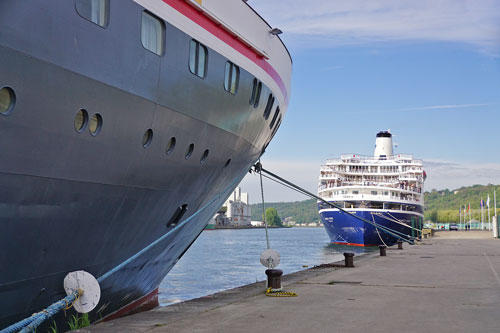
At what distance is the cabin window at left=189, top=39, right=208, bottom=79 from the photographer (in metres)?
8.93

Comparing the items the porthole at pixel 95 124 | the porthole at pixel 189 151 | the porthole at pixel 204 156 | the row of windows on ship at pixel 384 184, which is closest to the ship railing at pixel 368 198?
the row of windows on ship at pixel 384 184

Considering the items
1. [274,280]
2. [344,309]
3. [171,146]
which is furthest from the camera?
[274,280]

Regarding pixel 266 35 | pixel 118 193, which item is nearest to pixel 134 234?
pixel 118 193

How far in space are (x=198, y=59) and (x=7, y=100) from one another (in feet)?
12.7

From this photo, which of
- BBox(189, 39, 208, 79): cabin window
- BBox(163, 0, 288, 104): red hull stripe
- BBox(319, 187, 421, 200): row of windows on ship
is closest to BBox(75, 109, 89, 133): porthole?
BBox(163, 0, 288, 104): red hull stripe

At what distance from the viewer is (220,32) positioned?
9688 mm

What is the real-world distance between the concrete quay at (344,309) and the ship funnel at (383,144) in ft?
183

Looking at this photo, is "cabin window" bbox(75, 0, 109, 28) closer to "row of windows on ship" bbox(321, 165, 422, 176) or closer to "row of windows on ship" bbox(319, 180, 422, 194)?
"row of windows on ship" bbox(319, 180, 422, 194)

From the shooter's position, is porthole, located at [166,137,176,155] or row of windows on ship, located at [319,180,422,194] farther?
row of windows on ship, located at [319,180,422,194]

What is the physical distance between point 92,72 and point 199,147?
128 inches

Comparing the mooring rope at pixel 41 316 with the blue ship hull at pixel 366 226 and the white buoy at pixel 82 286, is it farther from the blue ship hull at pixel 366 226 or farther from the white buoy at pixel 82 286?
the blue ship hull at pixel 366 226

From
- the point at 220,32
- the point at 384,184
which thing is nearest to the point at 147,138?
the point at 220,32

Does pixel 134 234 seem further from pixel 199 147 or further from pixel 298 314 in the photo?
pixel 298 314

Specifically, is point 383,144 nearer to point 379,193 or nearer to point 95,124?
point 379,193
